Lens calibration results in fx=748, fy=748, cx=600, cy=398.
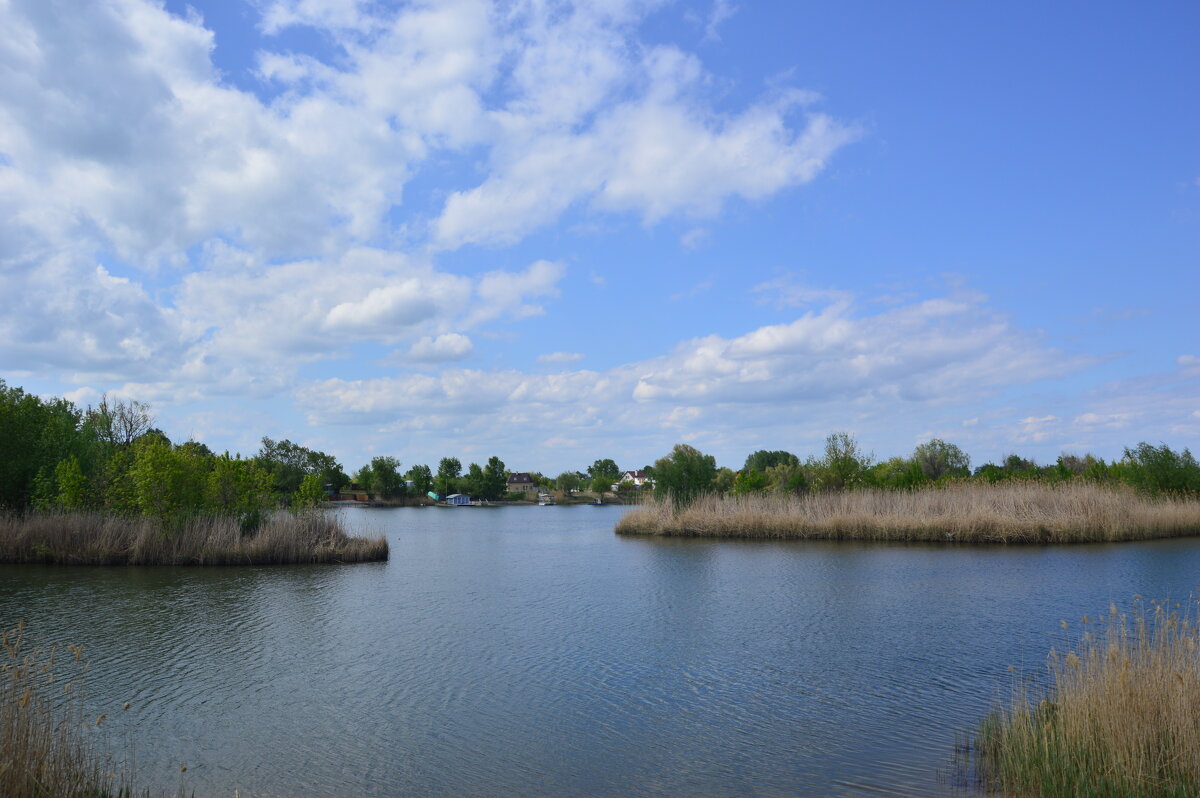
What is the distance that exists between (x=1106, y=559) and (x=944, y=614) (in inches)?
511

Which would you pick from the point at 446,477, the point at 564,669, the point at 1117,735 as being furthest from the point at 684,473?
the point at 446,477

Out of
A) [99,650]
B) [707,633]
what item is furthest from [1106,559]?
[99,650]

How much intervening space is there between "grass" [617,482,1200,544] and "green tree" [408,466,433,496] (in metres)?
95.9

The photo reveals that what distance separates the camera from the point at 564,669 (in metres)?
12.0

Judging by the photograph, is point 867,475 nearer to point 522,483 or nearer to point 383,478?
point 383,478

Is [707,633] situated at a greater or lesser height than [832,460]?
lesser

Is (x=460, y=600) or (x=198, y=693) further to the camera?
(x=460, y=600)

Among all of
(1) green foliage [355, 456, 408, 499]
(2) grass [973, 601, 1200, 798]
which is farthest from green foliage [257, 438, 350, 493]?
(2) grass [973, 601, 1200, 798]

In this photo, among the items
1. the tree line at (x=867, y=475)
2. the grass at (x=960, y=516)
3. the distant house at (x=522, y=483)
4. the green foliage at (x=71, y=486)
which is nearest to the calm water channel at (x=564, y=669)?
the green foliage at (x=71, y=486)

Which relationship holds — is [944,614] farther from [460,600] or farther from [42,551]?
[42,551]

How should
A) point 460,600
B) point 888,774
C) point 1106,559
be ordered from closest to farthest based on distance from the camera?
point 888,774
point 460,600
point 1106,559

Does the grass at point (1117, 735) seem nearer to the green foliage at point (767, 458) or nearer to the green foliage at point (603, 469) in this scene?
the green foliage at point (767, 458)

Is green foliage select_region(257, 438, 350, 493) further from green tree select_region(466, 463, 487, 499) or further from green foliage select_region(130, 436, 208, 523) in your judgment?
green foliage select_region(130, 436, 208, 523)

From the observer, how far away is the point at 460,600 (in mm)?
19688
